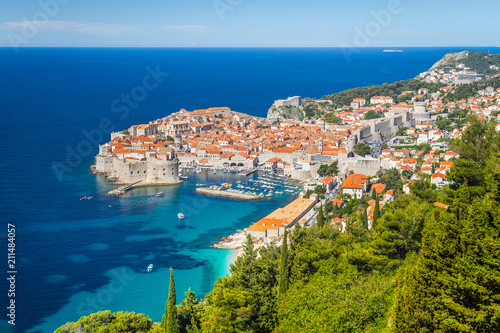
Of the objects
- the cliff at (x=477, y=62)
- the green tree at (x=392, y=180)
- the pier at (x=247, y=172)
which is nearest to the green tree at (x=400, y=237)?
the green tree at (x=392, y=180)

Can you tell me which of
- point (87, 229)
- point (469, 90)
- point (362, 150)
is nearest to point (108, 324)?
point (87, 229)

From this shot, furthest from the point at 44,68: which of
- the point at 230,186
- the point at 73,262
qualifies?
the point at 73,262

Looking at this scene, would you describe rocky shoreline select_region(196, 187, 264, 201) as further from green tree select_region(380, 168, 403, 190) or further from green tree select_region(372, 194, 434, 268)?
green tree select_region(372, 194, 434, 268)

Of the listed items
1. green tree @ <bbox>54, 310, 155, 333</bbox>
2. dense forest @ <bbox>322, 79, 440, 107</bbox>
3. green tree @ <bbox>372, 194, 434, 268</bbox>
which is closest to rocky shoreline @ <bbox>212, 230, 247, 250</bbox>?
green tree @ <bbox>54, 310, 155, 333</bbox>

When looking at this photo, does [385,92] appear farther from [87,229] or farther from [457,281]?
[457,281]

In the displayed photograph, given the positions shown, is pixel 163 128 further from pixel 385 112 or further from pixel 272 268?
pixel 272 268

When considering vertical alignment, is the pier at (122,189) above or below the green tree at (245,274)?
below

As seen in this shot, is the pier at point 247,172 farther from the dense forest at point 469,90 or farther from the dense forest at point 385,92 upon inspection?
the dense forest at point 469,90

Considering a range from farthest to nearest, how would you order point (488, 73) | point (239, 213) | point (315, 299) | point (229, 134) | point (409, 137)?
point (488, 73)
point (229, 134)
point (409, 137)
point (239, 213)
point (315, 299)
